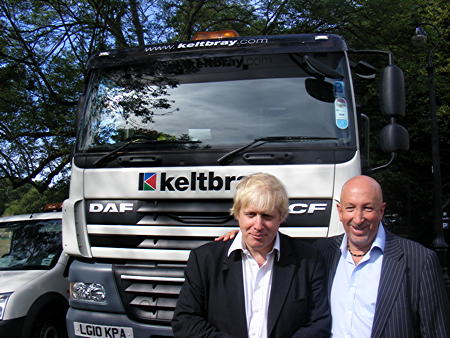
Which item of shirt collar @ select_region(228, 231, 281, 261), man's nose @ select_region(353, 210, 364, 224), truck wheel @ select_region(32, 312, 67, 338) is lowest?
truck wheel @ select_region(32, 312, 67, 338)

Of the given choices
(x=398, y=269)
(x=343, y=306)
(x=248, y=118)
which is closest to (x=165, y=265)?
(x=248, y=118)

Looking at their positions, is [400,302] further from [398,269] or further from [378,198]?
A: [378,198]

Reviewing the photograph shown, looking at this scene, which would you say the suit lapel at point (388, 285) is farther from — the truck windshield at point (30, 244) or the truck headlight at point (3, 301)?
the truck windshield at point (30, 244)

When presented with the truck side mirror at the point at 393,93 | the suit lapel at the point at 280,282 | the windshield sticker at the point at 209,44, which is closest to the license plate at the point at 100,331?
the suit lapel at the point at 280,282

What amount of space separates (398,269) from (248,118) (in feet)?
6.63

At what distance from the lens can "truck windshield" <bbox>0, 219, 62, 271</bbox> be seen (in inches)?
218

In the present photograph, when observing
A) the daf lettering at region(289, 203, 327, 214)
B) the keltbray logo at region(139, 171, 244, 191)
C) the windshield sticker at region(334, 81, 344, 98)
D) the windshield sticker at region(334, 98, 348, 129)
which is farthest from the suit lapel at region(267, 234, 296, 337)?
the windshield sticker at region(334, 81, 344, 98)

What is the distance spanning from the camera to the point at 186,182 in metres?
3.70

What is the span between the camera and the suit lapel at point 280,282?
2277mm

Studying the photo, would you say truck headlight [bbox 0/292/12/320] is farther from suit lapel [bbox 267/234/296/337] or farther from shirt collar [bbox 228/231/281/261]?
suit lapel [bbox 267/234/296/337]

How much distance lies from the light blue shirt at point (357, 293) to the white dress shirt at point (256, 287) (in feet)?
1.10

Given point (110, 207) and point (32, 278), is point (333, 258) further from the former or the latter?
point (32, 278)

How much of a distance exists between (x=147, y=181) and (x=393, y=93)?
216 cm

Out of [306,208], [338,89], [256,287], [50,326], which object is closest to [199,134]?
[306,208]
